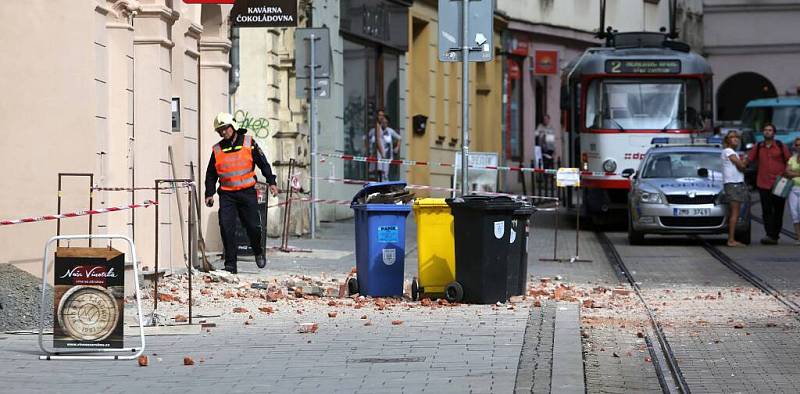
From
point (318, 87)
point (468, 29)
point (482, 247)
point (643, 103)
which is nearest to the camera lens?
point (482, 247)

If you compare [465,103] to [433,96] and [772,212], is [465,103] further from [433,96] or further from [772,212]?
[433,96]

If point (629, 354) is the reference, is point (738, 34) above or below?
above

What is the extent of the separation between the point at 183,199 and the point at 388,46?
51.7 ft

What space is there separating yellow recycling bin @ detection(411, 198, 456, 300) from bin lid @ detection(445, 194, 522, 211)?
0.31 metres

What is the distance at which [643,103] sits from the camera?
2917 centimetres

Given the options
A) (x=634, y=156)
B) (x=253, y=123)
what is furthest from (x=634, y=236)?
(x=253, y=123)

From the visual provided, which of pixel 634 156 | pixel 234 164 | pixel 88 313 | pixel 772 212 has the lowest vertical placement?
pixel 88 313

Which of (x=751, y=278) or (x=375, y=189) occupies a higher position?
(x=375, y=189)

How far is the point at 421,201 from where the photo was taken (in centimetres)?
1508

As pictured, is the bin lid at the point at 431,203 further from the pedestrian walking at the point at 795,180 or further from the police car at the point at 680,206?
the pedestrian walking at the point at 795,180

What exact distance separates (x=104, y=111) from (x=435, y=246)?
322 cm

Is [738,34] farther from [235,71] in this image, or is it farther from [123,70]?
[123,70]

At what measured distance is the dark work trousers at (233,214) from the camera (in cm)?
1805

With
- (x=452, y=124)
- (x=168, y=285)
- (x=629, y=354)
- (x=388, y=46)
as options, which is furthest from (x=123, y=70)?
(x=452, y=124)
